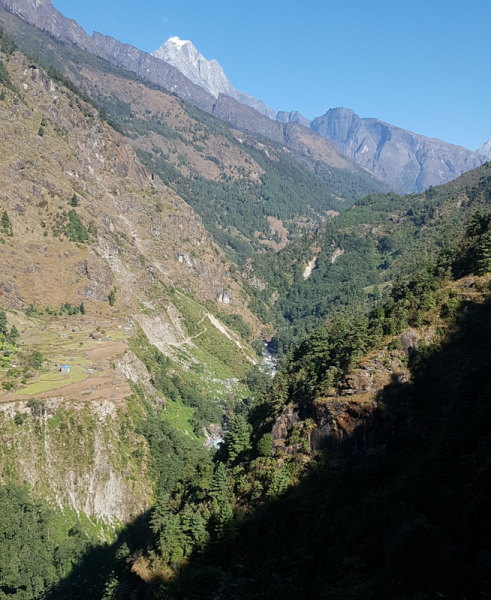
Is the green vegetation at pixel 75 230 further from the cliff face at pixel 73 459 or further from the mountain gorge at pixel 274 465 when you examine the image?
the cliff face at pixel 73 459

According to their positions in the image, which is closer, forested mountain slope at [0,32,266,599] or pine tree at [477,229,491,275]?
pine tree at [477,229,491,275]

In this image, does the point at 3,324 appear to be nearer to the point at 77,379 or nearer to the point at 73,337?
the point at 73,337

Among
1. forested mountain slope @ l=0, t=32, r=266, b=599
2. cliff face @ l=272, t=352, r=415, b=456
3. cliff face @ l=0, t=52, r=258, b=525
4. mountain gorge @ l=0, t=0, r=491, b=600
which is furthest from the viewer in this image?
cliff face @ l=0, t=52, r=258, b=525

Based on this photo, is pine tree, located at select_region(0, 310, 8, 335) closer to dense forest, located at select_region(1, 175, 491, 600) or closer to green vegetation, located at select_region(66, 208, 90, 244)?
green vegetation, located at select_region(66, 208, 90, 244)

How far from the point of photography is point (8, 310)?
465 ft

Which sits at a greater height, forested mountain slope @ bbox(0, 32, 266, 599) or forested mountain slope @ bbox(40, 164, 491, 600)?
forested mountain slope @ bbox(40, 164, 491, 600)

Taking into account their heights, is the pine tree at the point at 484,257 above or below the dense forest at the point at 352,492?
above

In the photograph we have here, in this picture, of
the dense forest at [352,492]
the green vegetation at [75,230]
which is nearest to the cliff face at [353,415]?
the dense forest at [352,492]

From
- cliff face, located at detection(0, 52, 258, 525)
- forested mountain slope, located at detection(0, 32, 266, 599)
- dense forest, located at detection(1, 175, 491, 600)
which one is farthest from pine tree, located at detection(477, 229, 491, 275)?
cliff face, located at detection(0, 52, 258, 525)

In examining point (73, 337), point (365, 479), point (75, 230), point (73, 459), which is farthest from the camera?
point (75, 230)

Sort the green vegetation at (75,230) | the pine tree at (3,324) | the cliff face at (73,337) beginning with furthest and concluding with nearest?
the green vegetation at (75,230) < the pine tree at (3,324) < the cliff face at (73,337)

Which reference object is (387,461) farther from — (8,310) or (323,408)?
(8,310)

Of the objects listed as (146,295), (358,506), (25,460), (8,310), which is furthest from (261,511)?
(146,295)

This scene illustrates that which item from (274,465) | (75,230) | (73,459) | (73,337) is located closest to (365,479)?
(274,465)
